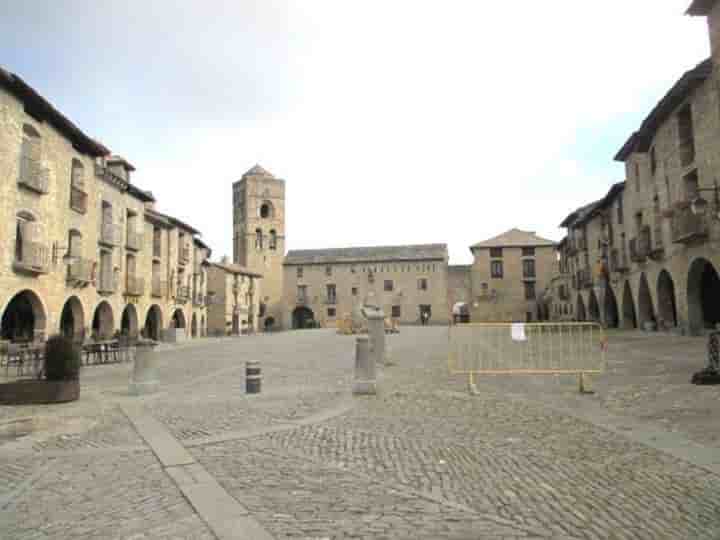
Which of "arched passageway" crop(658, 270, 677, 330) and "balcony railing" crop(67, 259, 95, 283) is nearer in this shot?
"balcony railing" crop(67, 259, 95, 283)

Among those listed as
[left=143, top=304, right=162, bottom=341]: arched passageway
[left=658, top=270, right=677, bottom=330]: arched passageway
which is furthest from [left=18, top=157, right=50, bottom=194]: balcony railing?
[left=658, top=270, right=677, bottom=330]: arched passageway

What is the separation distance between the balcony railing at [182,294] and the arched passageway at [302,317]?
32.0m

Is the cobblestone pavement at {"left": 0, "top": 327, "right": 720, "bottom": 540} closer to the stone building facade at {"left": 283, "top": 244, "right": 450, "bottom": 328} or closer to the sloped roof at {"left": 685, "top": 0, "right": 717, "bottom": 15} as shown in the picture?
the sloped roof at {"left": 685, "top": 0, "right": 717, "bottom": 15}

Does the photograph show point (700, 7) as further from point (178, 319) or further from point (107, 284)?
point (178, 319)

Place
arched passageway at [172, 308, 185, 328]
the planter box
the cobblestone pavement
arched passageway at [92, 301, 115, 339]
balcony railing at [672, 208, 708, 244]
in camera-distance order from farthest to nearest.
A: arched passageway at [172, 308, 185, 328] → arched passageway at [92, 301, 115, 339] → balcony railing at [672, 208, 708, 244] → the planter box → the cobblestone pavement

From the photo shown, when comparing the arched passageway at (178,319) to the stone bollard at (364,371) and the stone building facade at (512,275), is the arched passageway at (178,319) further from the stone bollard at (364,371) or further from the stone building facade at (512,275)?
the stone building facade at (512,275)

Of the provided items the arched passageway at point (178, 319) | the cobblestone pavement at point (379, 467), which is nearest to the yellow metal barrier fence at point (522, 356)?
the cobblestone pavement at point (379, 467)

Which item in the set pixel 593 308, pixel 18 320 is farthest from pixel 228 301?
pixel 593 308

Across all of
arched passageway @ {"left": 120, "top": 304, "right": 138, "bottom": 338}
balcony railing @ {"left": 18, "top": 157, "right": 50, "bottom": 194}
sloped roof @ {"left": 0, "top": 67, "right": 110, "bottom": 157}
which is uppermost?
sloped roof @ {"left": 0, "top": 67, "right": 110, "bottom": 157}

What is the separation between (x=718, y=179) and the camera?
55.3 feet

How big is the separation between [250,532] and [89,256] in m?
22.2

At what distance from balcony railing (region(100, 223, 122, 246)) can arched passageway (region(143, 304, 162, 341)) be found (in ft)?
23.1

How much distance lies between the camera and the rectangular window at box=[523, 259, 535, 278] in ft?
190

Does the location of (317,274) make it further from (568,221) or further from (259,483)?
(259,483)
